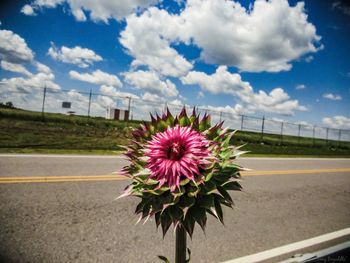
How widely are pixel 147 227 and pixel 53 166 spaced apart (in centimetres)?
497

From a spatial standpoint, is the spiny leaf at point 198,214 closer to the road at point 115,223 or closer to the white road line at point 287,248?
the road at point 115,223

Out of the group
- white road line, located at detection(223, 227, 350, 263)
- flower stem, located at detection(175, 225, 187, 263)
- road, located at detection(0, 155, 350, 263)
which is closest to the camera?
flower stem, located at detection(175, 225, 187, 263)

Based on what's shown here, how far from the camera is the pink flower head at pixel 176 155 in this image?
0.85 m

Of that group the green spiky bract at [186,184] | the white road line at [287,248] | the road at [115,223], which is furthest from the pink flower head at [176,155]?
the white road line at [287,248]

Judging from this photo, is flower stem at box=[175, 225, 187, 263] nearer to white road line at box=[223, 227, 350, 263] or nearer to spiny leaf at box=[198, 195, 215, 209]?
spiny leaf at box=[198, 195, 215, 209]

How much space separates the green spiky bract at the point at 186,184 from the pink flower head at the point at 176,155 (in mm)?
20

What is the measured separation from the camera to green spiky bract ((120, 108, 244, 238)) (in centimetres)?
85

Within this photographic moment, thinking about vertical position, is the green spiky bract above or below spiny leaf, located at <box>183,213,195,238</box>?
above

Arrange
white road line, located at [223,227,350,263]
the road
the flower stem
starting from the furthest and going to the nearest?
white road line, located at [223,227,350,263] < the road < the flower stem

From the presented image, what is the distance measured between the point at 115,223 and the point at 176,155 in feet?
13.6

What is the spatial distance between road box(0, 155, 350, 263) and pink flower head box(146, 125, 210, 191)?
2149 millimetres

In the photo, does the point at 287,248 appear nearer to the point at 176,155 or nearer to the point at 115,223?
the point at 115,223

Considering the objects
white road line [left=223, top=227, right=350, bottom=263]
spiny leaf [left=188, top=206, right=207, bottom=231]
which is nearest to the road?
white road line [left=223, top=227, right=350, bottom=263]

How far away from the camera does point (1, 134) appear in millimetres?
13086
